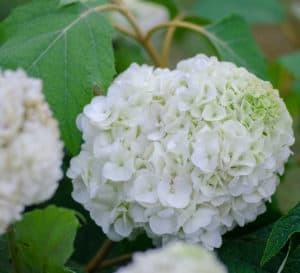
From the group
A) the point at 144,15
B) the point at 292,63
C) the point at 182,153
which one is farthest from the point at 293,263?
the point at 144,15

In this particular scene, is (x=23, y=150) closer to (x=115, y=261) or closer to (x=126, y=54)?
(x=115, y=261)

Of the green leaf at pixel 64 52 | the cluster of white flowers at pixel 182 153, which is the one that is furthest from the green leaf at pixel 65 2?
the cluster of white flowers at pixel 182 153

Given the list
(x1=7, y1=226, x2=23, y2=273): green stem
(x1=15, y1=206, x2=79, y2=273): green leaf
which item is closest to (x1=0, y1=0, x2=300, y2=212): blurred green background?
(x1=15, y1=206, x2=79, y2=273): green leaf


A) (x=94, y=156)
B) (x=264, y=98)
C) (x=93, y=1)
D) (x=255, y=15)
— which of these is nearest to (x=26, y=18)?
(x=93, y=1)

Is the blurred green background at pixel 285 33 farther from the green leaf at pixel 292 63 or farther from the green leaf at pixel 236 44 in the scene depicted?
the green leaf at pixel 236 44

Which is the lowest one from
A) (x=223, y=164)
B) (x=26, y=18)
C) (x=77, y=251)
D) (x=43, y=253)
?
(x=77, y=251)

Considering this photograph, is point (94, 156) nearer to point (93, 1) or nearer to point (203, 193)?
point (203, 193)
